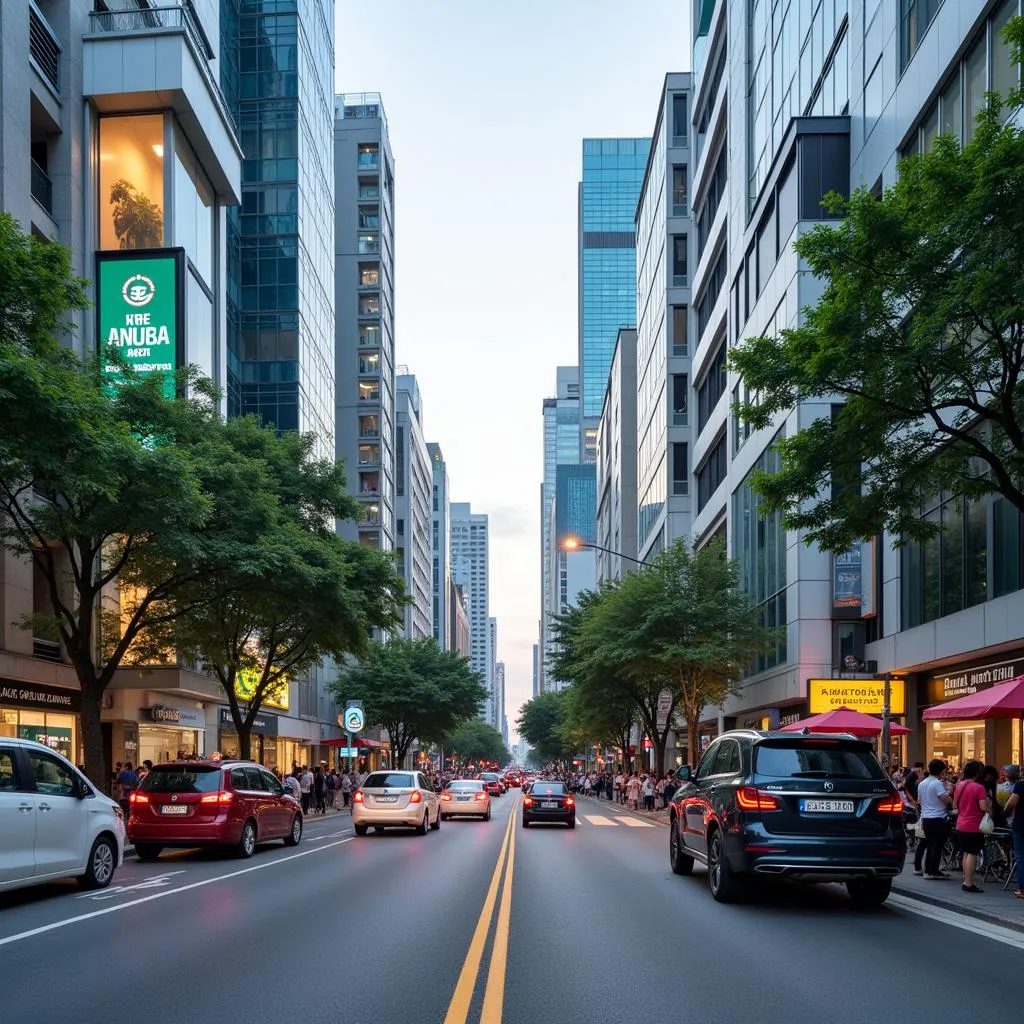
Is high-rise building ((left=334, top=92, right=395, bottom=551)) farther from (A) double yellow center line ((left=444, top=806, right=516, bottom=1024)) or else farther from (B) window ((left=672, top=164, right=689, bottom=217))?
(A) double yellow center line ((left=444, top=806, right=516, bottom=1024))

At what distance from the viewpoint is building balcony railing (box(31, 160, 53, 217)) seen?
31.6 metres

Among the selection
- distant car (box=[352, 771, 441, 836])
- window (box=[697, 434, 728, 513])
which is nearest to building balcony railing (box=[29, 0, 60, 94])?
distant car (box=[352, 771, 441, 836])

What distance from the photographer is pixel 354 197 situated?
327 ft

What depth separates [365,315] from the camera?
319ft

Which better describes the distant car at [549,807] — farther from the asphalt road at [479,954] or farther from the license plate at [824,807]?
the license plate at [824,807]

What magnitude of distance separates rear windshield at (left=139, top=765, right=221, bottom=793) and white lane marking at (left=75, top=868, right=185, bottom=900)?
1951mm

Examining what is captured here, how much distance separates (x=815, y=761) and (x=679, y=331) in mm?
56077

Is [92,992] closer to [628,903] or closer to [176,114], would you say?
[628,903]

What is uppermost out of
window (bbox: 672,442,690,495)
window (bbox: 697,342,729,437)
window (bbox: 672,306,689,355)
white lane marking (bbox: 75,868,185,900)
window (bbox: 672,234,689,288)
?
window (bbox: 672,234,689,288)

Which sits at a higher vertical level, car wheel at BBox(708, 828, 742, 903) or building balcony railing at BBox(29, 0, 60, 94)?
building balcony railing at BBox(29, 0, 60, 94)

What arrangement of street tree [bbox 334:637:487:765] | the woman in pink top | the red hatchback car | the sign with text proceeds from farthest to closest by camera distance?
street tree [bbox 334:637:487:765] → the sign with text → the red hatchback car → the woman in pink top

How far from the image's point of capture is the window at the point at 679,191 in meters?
68.9

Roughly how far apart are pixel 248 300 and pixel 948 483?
53.8 m

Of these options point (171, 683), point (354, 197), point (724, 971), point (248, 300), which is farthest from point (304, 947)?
point (354, 197)
